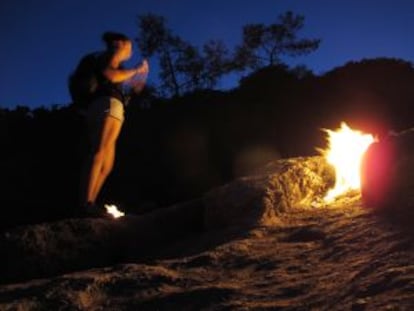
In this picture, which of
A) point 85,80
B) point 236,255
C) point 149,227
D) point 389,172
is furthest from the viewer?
point 149,227

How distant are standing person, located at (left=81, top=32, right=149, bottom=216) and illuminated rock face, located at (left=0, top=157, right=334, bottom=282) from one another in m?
0.37

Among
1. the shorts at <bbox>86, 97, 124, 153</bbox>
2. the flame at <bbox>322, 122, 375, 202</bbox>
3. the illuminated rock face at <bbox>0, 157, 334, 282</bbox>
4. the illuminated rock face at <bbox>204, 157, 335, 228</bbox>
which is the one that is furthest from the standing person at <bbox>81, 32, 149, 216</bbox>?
the flame at <bbox>322, 122, 375, 202</bbox>

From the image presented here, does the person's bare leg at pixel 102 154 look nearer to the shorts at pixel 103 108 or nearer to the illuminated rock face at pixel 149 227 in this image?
the shorts at pixel 103 108

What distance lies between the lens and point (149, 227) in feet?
24.0

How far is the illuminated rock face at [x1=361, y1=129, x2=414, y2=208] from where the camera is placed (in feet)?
19.2

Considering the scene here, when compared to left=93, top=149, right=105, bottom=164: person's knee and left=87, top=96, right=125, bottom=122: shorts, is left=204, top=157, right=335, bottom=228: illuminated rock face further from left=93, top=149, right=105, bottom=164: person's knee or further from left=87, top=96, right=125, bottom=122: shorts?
left=87, top=96, right=125, bottom=122: shorts

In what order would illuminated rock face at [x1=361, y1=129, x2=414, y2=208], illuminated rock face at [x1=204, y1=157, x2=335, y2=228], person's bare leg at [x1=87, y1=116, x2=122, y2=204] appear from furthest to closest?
1. person's bare leg at [x1=87, y1=116, x2=122, y2=204]
2. illuminated rock face at [x1=204, y1=157, x2=335, y2=228]
3. illuminated rock face at [x1=361, y1=129, x2=414, y2=208]

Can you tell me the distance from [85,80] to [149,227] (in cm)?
170

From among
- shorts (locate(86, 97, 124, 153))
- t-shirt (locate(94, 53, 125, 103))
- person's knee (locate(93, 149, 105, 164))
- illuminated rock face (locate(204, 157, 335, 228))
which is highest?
t-shirt (locate(94, 53, 125, 103))

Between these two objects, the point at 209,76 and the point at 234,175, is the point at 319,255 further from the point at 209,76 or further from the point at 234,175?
the point at 209,76

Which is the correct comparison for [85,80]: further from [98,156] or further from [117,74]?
[98,156]

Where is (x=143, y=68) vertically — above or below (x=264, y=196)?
above

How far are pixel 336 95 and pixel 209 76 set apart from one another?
610cm

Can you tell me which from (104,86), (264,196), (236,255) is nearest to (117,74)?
(104,86)
